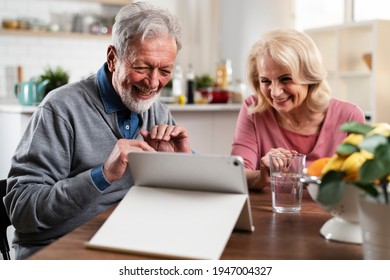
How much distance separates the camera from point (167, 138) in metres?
1.63

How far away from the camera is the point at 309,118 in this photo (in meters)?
2.27

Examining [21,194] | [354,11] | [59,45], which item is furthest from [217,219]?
[59,45]

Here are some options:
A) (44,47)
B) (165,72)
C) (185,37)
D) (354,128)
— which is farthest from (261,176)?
(185,37)

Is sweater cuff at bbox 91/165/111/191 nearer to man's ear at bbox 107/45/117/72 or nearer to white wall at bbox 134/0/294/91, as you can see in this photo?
man's ear at bbox 107/45/117/72

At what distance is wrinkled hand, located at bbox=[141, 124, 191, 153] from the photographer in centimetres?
162

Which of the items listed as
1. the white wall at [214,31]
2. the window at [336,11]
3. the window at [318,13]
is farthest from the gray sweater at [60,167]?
the white wall at [214,31]

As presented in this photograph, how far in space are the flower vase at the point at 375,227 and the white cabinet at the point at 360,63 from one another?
129 inches

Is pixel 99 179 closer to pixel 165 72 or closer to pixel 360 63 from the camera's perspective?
pixel 165 72

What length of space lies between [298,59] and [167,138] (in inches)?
30.0

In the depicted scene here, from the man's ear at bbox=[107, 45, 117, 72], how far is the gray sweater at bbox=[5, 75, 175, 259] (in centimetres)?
8

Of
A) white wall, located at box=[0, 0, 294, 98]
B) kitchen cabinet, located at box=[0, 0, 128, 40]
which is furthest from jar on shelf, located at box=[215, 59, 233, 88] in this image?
kitchen cabinet, located at box=[0, 0, 128, 40]

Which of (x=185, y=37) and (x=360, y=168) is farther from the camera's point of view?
(x=185, y=37)
